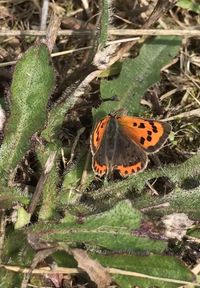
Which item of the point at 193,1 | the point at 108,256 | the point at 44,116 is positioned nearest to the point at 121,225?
the point at 108,256

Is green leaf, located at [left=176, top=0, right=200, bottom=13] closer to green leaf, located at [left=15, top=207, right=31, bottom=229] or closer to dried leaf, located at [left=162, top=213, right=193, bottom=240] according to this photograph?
dried leaf, located at [left=162, top=213, right=193, bottom=240]

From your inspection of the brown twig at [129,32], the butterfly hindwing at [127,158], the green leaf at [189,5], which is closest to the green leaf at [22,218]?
the butterfly hindwing at [127,158]

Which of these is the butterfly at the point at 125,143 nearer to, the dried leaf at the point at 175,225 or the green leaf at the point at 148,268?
the dried leaf at the point at 175,225

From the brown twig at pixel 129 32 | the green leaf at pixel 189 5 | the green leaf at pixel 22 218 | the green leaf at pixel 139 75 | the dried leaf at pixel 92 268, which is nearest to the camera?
the dried leaf at pixel 92 268

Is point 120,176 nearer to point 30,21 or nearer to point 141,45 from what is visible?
point 141,45

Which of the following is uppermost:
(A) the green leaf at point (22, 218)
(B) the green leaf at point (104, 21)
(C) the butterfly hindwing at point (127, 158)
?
(B) the green leaf at point (104, 21)

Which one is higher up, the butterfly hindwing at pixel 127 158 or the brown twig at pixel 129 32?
the brown twig at pixel 129 32
